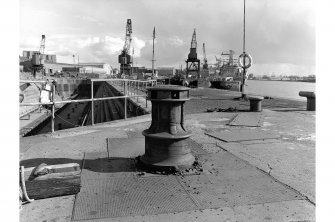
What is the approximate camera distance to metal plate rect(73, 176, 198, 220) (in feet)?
10.2

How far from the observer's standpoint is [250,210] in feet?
10.4

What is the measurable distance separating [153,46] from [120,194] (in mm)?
43497

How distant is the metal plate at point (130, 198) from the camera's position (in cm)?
310

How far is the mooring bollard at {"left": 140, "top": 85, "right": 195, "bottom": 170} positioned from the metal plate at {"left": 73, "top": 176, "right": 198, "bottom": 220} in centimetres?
37

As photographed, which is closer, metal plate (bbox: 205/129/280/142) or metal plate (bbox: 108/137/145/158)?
metal plate (bbox: 108/137/145/158)

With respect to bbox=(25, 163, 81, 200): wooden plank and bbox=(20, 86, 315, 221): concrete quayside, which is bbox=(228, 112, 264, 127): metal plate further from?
bbox=(25, 163, 81, 200): wooden plank

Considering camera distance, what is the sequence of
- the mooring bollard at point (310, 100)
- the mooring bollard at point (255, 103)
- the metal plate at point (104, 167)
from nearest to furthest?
the metal plate at point (104, 167)
the mooring bollard at point (255, 103)
the mooring bollard at point (310, 100)

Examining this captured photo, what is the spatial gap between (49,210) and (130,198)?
85cm

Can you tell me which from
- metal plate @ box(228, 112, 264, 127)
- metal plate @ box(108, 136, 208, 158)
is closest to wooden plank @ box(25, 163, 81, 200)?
metal plate @ box(108, 136, 208, 158)

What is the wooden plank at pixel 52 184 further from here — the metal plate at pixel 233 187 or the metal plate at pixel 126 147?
the metal plate at pixel 126 147

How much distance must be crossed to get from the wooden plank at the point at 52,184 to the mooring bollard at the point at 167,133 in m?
1.21

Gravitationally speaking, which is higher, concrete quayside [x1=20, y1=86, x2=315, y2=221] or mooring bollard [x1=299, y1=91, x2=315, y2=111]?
mooring bollard [x1=299, y1=91, x2=315, y2=111]

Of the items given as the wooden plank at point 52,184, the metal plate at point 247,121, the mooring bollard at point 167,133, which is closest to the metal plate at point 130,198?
the wooden plank at point 52,184

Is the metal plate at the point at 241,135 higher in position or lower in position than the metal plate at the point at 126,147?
higher
